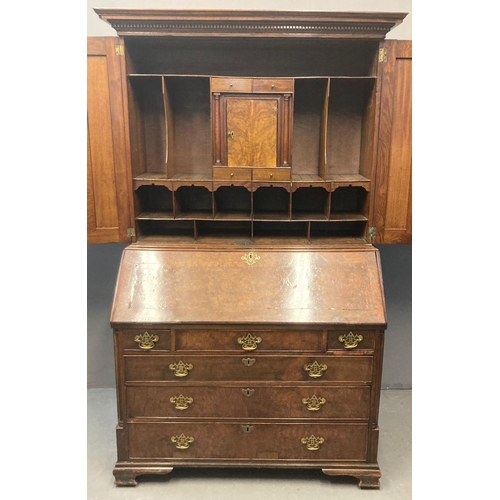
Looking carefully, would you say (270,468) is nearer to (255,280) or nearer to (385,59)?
(255,280)

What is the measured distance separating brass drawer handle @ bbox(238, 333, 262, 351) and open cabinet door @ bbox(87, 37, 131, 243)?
36.7 inches

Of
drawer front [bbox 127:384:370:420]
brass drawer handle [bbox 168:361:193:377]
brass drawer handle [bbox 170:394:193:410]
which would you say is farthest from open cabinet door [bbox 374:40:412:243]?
brass drawer handle [bbox 170:394:193:410]

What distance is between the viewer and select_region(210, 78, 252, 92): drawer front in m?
2.21

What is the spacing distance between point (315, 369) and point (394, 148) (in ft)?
4.40

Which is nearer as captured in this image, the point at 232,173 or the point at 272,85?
the point at 272,85

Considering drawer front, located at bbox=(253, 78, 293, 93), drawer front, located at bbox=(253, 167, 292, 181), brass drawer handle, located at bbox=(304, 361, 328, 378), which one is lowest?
brass drawer handle, located at bbox=(304, 361, 328, 378)

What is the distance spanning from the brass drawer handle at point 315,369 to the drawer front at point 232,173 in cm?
112

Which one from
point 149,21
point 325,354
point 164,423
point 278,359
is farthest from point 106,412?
point 149,21

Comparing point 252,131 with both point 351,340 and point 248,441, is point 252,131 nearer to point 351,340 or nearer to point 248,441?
point 351,340

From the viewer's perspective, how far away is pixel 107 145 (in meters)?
2.27

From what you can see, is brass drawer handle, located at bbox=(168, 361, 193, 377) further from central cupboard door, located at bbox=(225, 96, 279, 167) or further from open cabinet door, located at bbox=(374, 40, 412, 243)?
open cabinet door, located at bbox=(374, 40, 412, 243)

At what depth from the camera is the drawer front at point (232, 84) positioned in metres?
2.21

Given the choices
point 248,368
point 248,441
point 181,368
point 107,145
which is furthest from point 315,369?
point 107,145

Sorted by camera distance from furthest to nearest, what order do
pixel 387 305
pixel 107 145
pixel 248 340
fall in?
pixel 387 305 < pixel 107 145 < pixel 248 340
